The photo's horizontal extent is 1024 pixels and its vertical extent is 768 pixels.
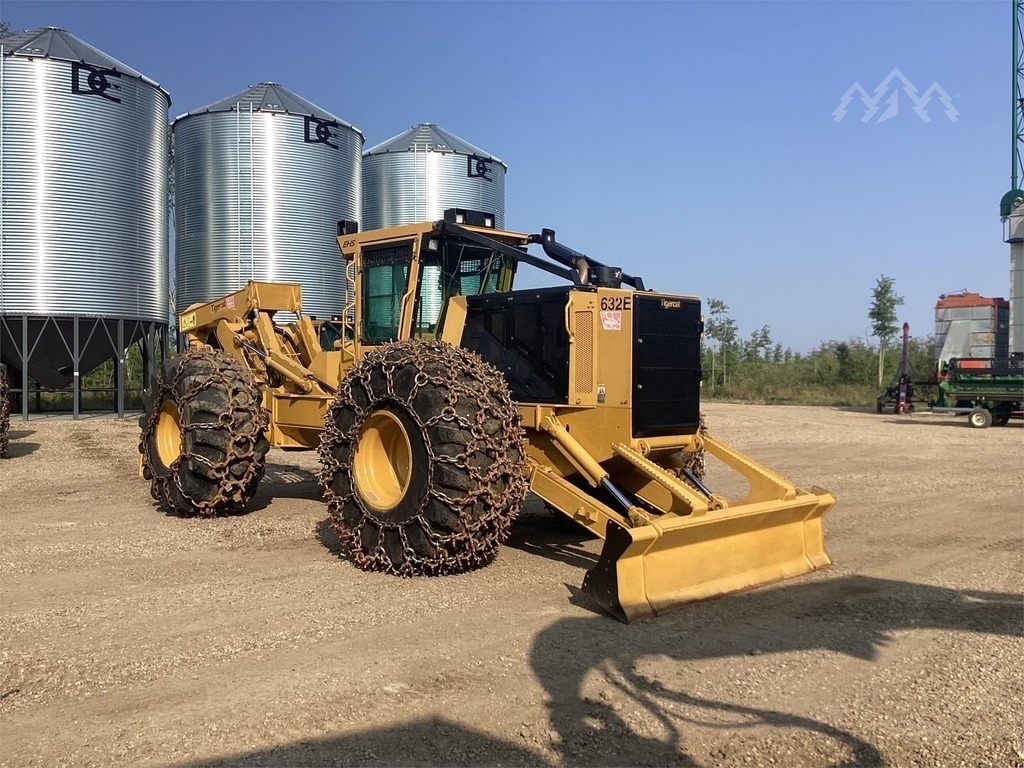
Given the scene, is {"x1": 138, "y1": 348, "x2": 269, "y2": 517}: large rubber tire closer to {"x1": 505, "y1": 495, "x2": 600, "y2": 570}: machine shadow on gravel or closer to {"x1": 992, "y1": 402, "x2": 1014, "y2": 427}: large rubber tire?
{"x1": 505, "y1": 495, "x2": 600, "y2": 570}: machine shadow on gravel

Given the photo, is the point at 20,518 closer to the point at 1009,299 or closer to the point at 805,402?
the point at 1009,299

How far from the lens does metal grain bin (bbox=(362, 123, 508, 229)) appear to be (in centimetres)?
2333

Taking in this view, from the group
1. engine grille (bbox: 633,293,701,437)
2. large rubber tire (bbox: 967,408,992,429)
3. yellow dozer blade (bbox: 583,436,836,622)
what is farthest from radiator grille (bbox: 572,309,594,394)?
large rubber tire (bbox: 967,408,992,429)

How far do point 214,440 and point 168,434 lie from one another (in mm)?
1478

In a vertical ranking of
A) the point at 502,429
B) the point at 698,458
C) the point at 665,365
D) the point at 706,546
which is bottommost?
the point at 706,546

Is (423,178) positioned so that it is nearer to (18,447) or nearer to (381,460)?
(18,447)

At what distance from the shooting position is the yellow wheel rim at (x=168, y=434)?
9070 millimetres

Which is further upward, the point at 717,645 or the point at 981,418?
the point at 981,418

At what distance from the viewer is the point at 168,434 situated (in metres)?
9.20

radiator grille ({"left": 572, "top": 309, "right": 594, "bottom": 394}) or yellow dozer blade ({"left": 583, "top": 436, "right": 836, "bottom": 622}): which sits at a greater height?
radiator grille ({"left": 572, "top": 309, "right": 594, "bottom": 394})

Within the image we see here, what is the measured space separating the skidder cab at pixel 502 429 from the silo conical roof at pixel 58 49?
609 inches

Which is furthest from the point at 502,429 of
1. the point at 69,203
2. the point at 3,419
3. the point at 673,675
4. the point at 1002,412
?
the point at 1002,412

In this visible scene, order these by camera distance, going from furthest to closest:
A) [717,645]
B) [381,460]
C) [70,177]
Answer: [70,177] < [381,460] < [717,645]

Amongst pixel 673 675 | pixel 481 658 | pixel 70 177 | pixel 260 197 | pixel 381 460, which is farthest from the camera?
pixel 260 197
